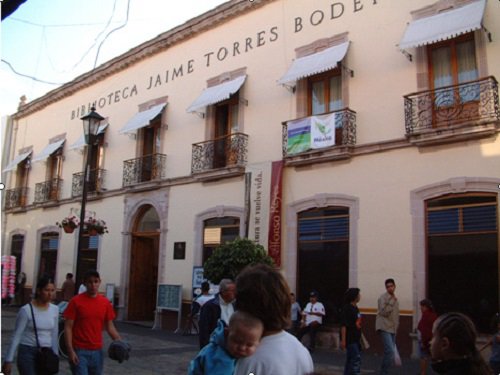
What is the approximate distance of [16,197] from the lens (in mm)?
24953

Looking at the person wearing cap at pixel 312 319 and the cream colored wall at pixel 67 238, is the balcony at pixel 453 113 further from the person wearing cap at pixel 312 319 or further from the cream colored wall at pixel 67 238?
the cream colored wall at pixel 67 238

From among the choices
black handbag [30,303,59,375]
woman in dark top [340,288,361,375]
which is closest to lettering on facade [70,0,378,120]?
woman in dark top [340,288,361,375]

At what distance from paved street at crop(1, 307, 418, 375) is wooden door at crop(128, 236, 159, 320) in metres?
2.88

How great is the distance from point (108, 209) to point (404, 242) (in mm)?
11649

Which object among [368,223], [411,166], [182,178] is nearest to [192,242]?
[182,178]

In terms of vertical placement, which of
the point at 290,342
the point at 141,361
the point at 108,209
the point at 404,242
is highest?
the point at 108,209

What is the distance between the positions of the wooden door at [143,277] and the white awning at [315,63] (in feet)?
26.0

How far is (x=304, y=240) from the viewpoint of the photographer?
13375 millimetres

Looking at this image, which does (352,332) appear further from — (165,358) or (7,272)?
(7,272)

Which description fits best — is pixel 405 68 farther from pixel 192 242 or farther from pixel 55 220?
pixel 55 220

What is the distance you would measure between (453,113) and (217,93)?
685 centimetres

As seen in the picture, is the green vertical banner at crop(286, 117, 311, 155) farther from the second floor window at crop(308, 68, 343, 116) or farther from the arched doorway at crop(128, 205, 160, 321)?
the arched doorway at crop(128, 205, 160, 321)

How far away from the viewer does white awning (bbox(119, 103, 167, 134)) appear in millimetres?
17441

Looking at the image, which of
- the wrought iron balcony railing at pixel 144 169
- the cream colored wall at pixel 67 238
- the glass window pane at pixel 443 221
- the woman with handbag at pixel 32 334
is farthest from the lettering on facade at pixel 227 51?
the woman with handbag at pixel 32 334
